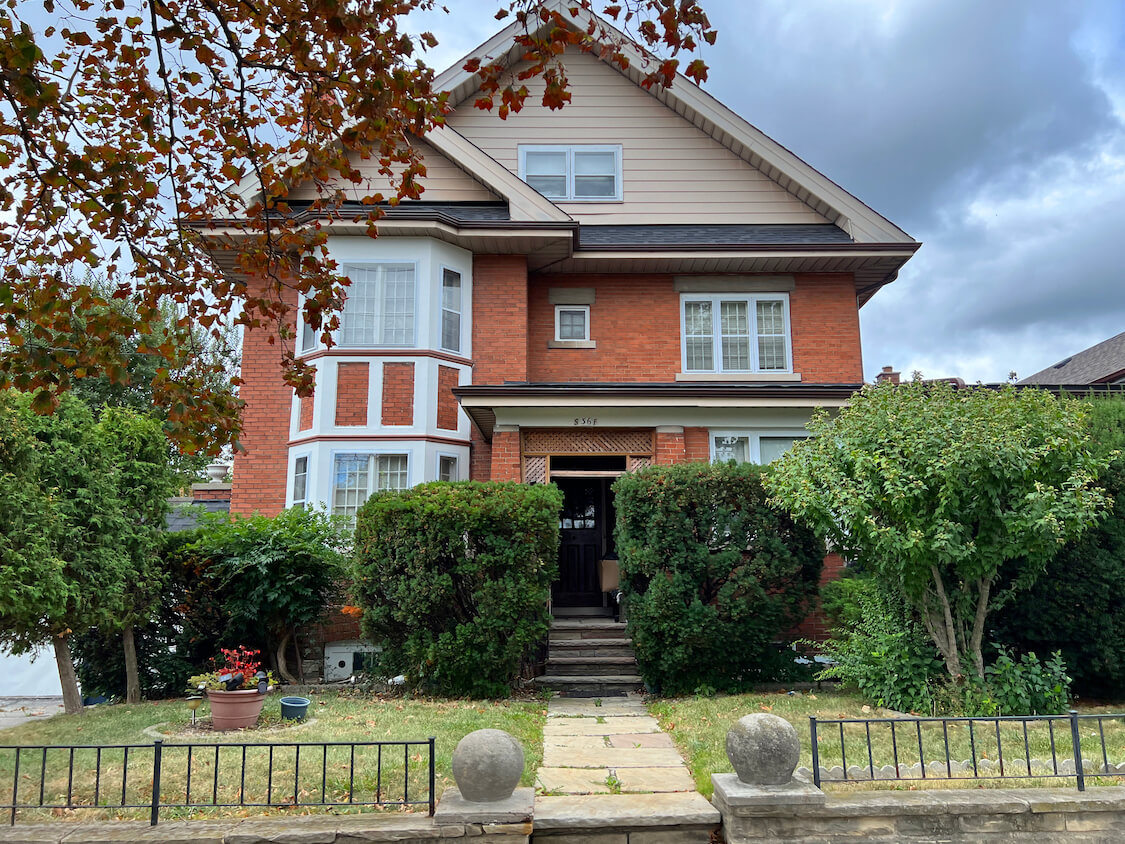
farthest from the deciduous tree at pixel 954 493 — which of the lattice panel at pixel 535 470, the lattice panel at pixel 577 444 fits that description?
the lattice panel at pixel 535 470

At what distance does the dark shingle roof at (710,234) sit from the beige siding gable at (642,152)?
9.2 inches

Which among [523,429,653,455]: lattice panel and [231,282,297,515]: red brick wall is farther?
[231,282,297,515]: red brick wall

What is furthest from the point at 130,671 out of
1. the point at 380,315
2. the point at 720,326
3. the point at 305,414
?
the point at 720,326

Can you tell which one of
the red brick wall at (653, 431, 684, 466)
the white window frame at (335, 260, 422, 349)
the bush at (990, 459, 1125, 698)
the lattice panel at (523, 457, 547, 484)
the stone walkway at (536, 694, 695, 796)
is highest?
the white window frame at (335, 260, 422, 349)

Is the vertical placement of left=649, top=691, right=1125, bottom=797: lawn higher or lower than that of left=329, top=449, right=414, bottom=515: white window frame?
lower

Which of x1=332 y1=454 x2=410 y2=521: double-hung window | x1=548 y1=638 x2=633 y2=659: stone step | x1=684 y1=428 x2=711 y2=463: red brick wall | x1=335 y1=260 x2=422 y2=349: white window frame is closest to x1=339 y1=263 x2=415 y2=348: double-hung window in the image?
x1=335 y1=260 x2=422 y2=349: white window frame

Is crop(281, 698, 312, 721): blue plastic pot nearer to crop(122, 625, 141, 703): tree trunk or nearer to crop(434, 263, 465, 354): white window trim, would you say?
crop(122, 625, 141, 703): tree trunk

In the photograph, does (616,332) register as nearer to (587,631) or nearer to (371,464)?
(371,464)

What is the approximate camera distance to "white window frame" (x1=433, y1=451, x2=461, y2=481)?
13.7m

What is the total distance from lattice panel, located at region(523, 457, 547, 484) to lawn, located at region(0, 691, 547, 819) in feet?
13.1

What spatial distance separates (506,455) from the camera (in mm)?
12695

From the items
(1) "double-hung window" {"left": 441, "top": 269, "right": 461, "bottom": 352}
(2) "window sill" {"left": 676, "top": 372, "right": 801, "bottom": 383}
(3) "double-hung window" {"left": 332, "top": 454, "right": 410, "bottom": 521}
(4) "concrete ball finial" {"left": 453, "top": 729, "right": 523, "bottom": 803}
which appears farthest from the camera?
(2) "window sill" {"left": 676, "top": 372, "right": 801, "bottom": 383}

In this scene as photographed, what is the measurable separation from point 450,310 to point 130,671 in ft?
24.3

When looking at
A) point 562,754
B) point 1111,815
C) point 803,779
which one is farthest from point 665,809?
point 1111,815
